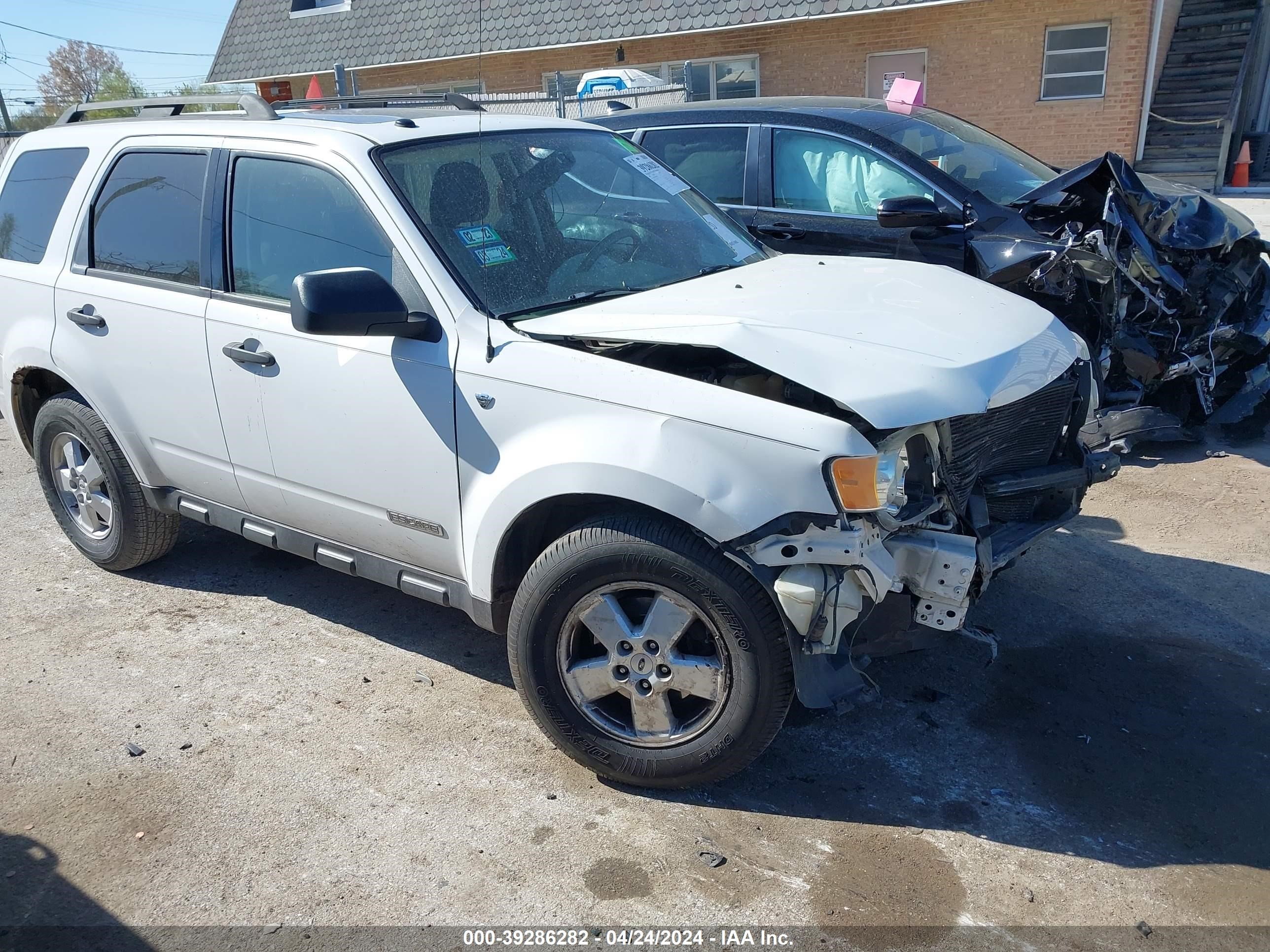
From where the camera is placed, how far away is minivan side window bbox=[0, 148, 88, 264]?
4.63 meters

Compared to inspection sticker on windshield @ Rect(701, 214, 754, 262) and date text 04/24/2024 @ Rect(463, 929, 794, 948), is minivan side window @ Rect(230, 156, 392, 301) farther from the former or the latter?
date text 04/24/2024 @ Rect(463, 929, 794, 948)

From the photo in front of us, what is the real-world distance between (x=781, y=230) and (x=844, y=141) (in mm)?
648

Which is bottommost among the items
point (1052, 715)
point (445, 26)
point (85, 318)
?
point (1052, 715)

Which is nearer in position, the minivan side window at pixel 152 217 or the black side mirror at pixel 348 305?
the black side mirror at pixel 348 305

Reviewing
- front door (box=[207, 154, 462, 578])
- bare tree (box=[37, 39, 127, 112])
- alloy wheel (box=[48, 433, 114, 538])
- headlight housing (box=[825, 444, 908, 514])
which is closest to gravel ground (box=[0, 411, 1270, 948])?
alloy wheel (box=[48, 433, 114, 538])

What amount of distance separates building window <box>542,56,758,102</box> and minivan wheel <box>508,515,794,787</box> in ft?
52.5

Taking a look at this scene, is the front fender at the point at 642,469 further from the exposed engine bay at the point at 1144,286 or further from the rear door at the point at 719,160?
the rear door at the point at 719,160

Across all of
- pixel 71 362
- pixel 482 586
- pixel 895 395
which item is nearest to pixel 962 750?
pixel 895 395

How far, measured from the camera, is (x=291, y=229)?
3770 millimetres

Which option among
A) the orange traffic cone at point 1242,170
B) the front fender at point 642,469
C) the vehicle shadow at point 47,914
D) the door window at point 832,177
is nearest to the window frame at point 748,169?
the door window at point 832,177

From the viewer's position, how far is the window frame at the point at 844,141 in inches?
238

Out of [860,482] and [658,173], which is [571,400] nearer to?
[860,482]

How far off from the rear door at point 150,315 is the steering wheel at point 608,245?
1511 mm

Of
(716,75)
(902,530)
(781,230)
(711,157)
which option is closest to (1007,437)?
(902,530)
